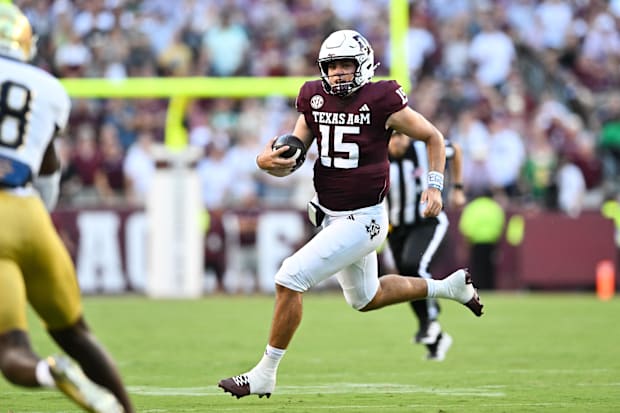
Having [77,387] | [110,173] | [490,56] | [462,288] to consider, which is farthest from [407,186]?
[490,56]

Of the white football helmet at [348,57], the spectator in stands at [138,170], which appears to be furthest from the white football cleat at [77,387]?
the spectator in stands at [138,170]

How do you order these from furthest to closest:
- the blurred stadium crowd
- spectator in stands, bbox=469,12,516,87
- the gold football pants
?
spectator in stands, bbox=469,12,516,87
the blurred stadium crowd
the gold football pants

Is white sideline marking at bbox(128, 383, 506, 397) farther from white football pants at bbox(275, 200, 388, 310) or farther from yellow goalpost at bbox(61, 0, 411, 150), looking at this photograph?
yellow goalpost at bbox(61, 0, 411, 150)

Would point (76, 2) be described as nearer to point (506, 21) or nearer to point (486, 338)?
point (506, 21)

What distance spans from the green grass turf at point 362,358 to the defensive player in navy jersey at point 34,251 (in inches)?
51.3

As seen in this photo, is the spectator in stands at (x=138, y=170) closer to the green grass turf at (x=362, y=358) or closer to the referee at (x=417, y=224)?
the green grass turf at (x=362, y=358)

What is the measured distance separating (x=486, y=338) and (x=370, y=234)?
12.8ft

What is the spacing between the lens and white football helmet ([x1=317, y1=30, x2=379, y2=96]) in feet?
21.4

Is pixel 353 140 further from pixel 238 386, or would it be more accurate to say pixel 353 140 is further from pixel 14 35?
pixel 14 35

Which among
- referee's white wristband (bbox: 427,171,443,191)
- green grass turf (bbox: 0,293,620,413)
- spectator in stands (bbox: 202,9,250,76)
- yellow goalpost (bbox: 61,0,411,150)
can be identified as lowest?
green grass turf (bbox: 0,293,620,413)

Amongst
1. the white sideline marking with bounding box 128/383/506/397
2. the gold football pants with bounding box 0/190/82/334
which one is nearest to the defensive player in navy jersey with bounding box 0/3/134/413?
the gold football pants with bounding box 0/190/82/334

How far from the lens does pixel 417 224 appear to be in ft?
30.4

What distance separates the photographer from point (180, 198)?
15.4 metres

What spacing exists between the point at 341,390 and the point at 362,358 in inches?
71.9
